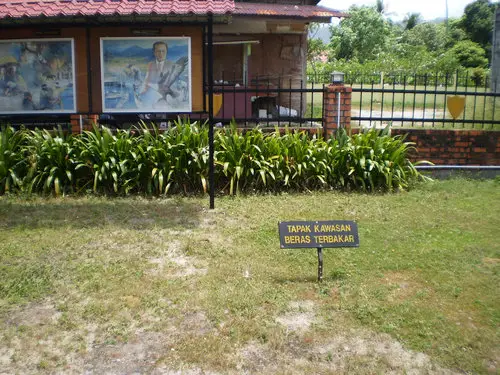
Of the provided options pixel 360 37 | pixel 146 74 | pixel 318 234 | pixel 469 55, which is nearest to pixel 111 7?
pixel 146 74

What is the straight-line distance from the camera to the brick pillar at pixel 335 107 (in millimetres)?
9078

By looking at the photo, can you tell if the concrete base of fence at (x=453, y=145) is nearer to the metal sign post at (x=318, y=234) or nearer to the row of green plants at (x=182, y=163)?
the row of green plants at (x=182, y=163)

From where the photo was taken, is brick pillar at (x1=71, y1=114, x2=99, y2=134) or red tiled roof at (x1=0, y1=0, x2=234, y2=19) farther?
brick pillar at (x1=71, y1=114, x2=99, y2=134)

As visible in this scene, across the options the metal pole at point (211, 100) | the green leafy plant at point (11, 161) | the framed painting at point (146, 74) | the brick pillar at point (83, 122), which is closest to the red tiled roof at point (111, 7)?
the metal pole at point (211, 100)

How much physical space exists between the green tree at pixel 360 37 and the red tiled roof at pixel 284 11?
102 ft

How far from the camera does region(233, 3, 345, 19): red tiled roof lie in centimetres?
1128

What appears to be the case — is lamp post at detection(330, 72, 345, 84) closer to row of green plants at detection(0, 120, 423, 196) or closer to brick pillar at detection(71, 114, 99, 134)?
row of green plants at detection(0, 120, 423, 196)

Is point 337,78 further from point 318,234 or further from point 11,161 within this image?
point 11,161

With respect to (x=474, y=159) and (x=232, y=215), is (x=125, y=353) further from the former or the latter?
(x=474, y=159)

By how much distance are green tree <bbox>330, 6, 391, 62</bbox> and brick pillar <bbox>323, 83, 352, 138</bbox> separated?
3417 centimetres

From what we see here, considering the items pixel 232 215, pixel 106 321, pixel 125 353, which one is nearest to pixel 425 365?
pixel 125 353

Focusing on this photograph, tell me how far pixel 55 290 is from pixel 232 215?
2704 millimetres

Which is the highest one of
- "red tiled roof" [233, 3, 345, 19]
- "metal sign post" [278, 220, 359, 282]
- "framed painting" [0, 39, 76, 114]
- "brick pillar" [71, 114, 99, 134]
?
"red tiled roof" [233, 3, 345, 19]

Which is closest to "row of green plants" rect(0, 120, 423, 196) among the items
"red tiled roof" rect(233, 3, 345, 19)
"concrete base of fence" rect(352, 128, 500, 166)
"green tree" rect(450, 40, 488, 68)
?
"concrete base of fence" rect(352, 128, 500, 166)
